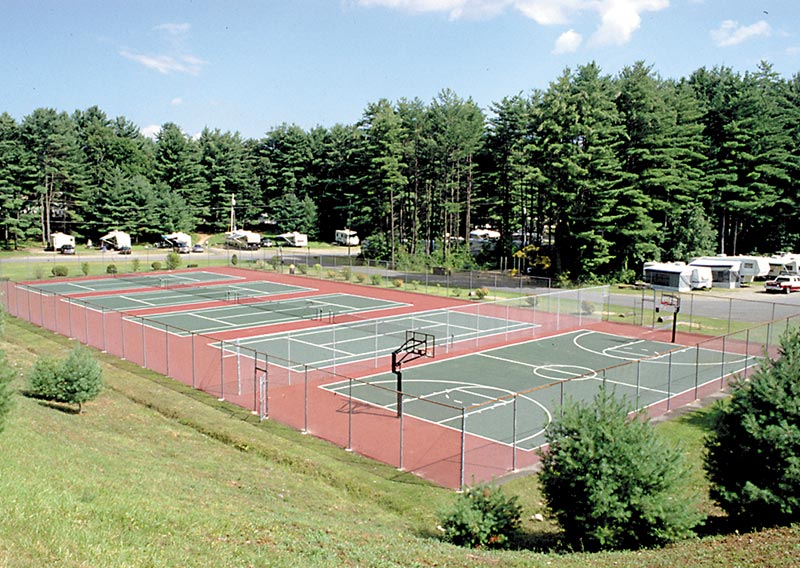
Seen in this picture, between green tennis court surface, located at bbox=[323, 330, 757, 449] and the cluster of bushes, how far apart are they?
22.5 ft

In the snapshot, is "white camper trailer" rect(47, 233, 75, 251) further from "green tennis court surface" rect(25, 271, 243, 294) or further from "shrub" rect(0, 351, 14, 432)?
"shrub" rect(0, 351, 14, 432)

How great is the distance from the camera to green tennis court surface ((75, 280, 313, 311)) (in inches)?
1811

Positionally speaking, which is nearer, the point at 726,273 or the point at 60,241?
the point at 726,273

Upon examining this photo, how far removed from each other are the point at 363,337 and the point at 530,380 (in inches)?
427

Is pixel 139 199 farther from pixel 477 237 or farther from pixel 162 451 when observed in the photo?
pixel 162 451

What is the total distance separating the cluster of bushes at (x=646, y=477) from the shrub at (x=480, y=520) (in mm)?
18

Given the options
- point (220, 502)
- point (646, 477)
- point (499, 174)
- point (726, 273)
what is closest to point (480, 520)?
point (646, 477)

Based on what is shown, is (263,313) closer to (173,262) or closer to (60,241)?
(173,262)

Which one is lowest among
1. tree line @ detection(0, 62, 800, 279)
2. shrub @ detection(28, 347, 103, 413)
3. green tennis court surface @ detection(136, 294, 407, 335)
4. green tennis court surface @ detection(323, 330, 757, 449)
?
green tennis court surface @ detection(323, 330, 757, 449)

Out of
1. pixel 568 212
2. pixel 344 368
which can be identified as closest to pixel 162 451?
pixel 344 368

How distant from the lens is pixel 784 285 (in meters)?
54.4

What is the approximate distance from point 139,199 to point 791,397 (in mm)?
90013

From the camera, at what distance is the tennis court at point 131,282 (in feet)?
174

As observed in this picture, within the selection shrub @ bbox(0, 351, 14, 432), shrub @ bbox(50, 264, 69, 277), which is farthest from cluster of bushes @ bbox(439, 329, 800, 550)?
shrub @ bbox(50, 264, 69, 277)
